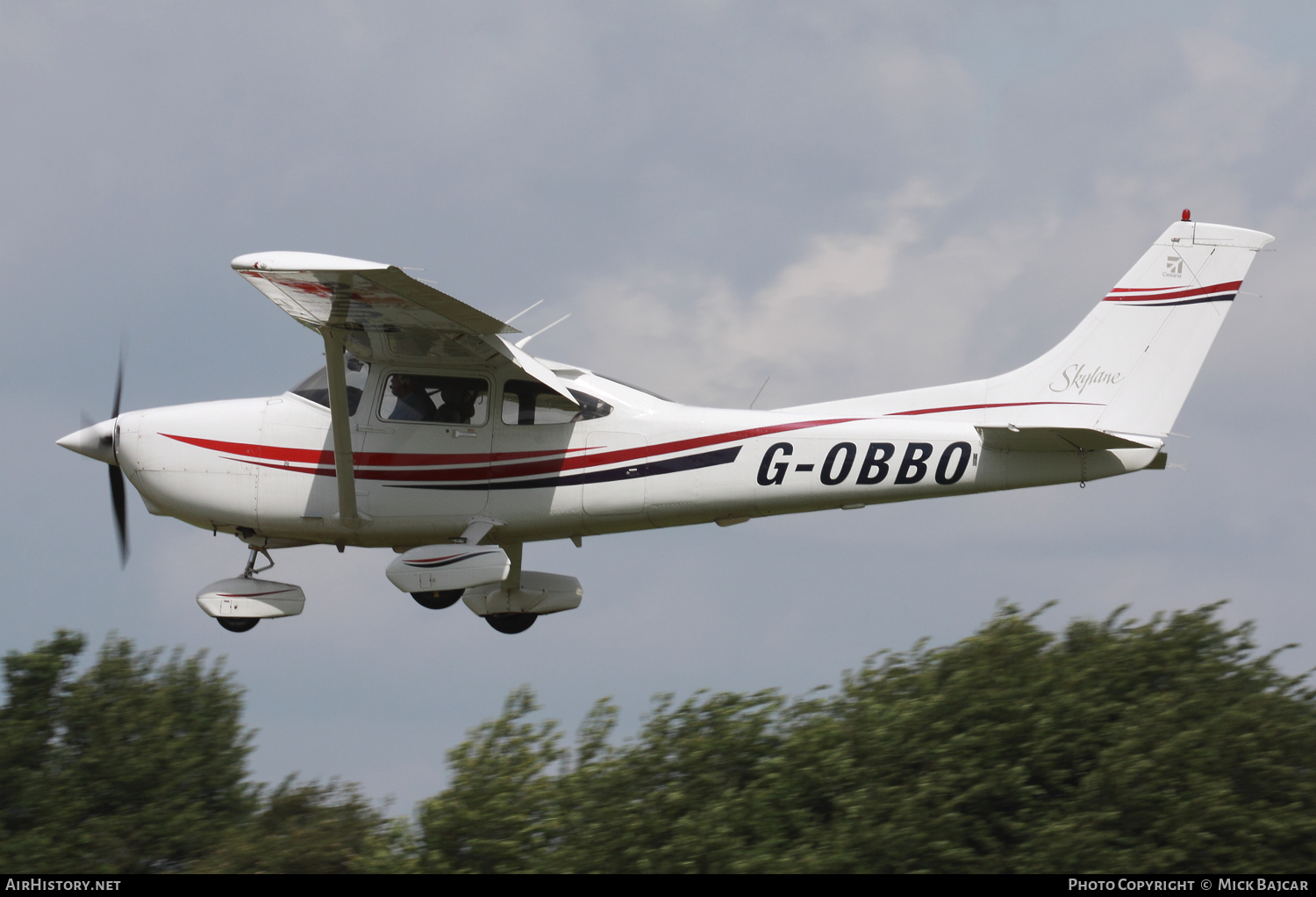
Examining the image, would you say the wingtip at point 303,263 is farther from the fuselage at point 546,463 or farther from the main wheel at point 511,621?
the main wheel at point 511,621

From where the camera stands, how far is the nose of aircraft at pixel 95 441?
12430 mm

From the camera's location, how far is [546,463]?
467 inches

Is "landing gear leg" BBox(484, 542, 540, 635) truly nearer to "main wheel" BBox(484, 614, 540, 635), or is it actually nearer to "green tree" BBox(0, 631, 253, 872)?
A: "main wheel" BBox(484, 614, 540, 635)

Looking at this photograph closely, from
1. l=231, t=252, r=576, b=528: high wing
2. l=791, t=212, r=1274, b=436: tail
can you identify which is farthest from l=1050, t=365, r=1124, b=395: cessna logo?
l=231, t=252, r=576, b=528: high wing

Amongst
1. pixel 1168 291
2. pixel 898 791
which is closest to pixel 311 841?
pixel 898 791

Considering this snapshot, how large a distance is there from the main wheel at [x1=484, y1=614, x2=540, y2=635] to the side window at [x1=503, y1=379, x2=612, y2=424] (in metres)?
2.34

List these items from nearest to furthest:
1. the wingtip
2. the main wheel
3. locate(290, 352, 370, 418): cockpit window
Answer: the wingtip
locate(290, 352, 370, 418): cockpit window
the main wheel

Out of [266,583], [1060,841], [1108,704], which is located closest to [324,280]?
[266,583]

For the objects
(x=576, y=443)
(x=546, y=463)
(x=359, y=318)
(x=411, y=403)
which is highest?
(x=359, y=318)

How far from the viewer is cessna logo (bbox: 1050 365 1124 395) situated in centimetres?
1202

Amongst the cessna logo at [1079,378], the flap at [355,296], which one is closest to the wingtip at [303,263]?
the flap at [355,296]

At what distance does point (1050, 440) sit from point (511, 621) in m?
5.36

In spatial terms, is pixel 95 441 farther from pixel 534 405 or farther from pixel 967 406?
pixel 967 406

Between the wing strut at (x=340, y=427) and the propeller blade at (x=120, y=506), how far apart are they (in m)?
2.57
